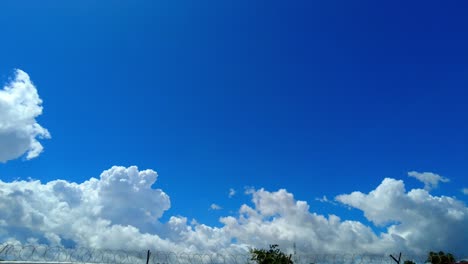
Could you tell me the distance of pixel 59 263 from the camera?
34.9 metres

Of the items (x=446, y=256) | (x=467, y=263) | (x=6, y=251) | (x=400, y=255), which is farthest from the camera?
(x=446, y=256)

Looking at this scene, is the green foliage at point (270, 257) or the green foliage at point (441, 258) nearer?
the green foliage at point (270, 257)

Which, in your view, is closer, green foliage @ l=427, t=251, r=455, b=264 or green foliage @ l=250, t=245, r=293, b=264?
green foliage @ l=250, t=245, r=293, b=264

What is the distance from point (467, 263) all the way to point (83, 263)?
5272 cm

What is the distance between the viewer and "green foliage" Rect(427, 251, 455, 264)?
6372 cm

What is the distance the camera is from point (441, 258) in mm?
64938

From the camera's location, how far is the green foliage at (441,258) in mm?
63716

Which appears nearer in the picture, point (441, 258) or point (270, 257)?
point (270, 257)

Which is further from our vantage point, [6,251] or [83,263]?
[83,263]

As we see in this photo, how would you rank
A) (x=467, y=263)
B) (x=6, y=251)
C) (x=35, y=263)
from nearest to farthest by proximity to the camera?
1. (x=6, y=251)
2. (x=35, y=263)
3. (x=467, y=263)

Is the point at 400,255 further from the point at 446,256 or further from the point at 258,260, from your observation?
the point at 446,256

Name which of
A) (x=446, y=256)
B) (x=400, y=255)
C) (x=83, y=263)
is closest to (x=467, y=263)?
(x=446, y=256)

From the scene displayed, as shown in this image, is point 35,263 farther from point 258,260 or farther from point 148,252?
point 258,260

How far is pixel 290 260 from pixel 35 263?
90.4 feet
